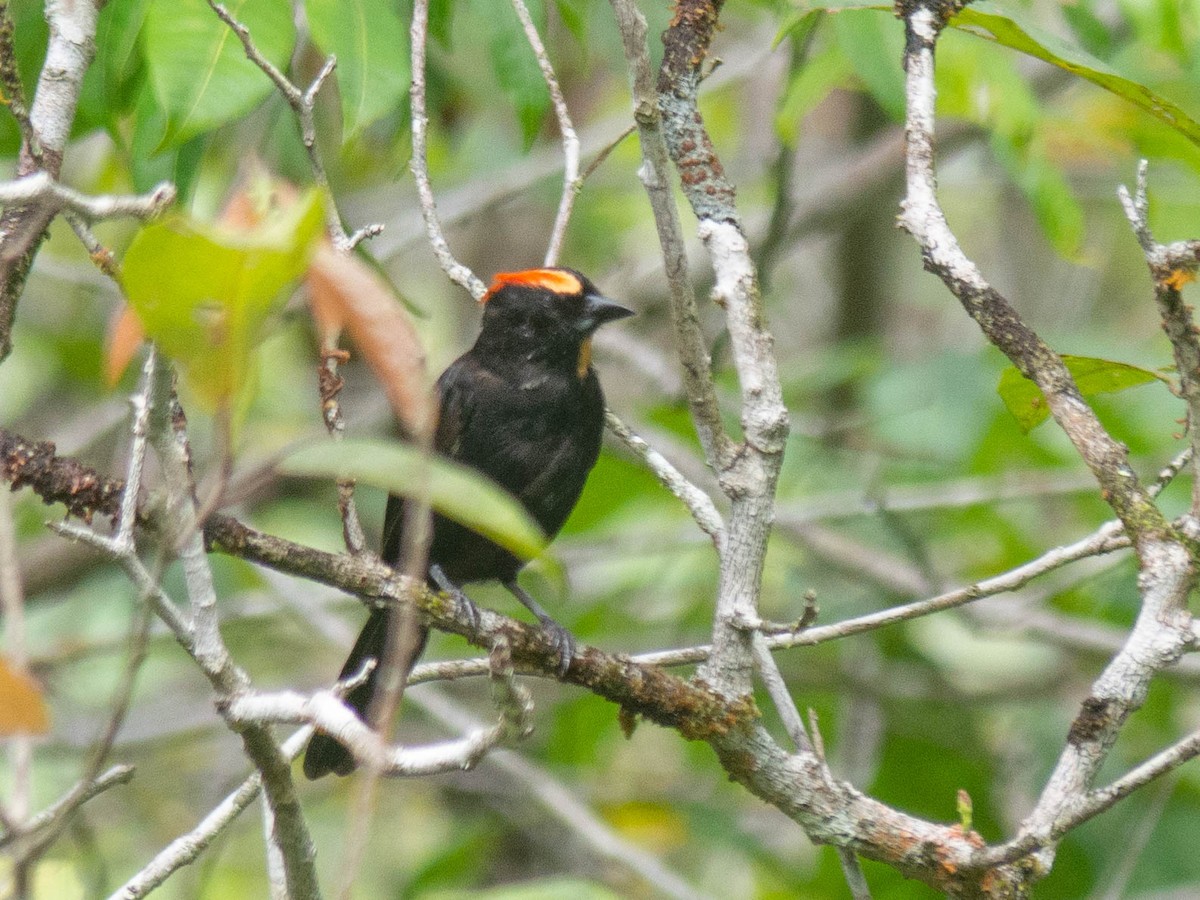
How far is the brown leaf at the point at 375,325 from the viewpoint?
1.13 meters

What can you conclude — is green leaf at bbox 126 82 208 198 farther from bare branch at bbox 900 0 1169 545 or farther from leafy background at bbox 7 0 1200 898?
bare branch at bbox 900 0 1169 545

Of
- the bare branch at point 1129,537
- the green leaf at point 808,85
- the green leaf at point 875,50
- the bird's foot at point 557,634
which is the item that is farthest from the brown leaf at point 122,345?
the green leaf at point 808,85

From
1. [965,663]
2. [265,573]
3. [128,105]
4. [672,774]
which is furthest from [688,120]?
[965,663]

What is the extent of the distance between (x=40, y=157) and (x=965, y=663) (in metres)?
5.93

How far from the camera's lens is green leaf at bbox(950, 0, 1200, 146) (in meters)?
2.22

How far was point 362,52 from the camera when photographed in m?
2.54

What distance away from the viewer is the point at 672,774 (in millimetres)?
6551

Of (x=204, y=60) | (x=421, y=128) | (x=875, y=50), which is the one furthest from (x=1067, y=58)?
(x=204, y=60)

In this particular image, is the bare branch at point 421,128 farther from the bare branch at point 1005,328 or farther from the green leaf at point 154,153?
the bare branch at point 1005,328

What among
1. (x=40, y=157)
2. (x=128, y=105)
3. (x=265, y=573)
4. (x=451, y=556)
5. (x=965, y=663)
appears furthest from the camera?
(x=965, y=663)

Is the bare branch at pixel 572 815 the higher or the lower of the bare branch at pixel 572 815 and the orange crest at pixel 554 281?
the lower

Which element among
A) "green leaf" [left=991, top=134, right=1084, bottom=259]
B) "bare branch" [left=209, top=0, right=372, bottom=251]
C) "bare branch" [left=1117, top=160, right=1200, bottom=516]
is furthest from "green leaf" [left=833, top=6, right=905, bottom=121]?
"bare branch" [left=1117, top=160, right=1200, bottom=516]

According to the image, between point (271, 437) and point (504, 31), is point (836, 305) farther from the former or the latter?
point (504, 31)

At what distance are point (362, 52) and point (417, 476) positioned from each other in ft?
5.10
